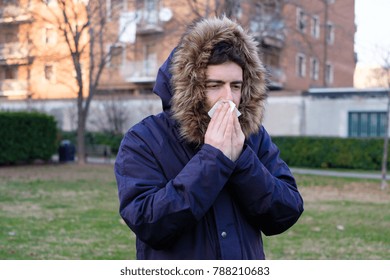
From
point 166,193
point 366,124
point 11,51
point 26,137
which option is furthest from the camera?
point 366,124

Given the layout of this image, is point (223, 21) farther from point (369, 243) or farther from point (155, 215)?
point (369, 243)

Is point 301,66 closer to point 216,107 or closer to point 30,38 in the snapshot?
point 30,38

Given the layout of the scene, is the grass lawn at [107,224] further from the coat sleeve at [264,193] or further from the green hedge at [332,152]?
the green hedge at [332,152]

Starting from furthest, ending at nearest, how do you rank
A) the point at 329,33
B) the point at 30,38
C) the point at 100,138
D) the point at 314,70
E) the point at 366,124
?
the point at 314,70 → the point at 100,138 → the point at 366,124 → the point at 329,33 → the point at 30,38

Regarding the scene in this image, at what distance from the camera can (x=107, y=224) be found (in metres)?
8.53

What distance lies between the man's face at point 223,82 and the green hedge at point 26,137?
18891 millimetres

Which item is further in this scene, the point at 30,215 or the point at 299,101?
the point at 299,101

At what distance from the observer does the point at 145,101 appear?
29.3m

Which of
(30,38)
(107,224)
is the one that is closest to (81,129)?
(30,38)

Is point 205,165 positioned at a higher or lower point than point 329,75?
lower

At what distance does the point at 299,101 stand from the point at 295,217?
24090mm

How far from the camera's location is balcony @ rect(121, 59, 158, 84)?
3241 centimetres

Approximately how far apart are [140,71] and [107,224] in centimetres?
2530
